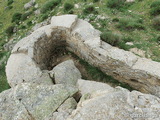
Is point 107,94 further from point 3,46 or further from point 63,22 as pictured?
point 3,46

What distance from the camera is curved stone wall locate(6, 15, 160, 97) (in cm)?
662

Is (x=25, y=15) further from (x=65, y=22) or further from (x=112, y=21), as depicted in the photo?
(x=112, y=21)

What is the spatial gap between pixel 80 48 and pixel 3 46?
784 centimetres

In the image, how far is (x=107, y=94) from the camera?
15.4 feet

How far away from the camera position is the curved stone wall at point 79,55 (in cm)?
662

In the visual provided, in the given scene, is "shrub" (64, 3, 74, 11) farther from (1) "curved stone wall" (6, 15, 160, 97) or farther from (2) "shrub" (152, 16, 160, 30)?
(2) "shrub" (152, 16, 160, 30)

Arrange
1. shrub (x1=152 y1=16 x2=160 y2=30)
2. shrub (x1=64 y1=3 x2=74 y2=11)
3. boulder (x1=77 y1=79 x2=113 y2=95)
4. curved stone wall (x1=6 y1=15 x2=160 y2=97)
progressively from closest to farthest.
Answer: boulder (x1=77 y1=79 x2=113 y2=95), curved stone wall (x1=6 y1=15 x2=160 y2=97), shrub (x1=152 y1=16 x2=160 y2=30), shrub (x1=64 y1=3 x2=74 y2=11)

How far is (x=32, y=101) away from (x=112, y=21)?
8.17 metres

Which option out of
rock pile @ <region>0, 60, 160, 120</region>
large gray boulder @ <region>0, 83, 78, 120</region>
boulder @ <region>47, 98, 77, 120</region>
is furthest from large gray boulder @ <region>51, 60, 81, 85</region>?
boulder @ <region>47, 98, 77, 120</region>

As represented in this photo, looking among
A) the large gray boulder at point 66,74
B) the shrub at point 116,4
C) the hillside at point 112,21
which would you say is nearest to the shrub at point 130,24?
the hillside at point 112,21

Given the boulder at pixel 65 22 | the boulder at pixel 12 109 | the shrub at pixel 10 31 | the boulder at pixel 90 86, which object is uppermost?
the boulder at pixel 65 22

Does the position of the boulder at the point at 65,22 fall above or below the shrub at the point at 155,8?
above

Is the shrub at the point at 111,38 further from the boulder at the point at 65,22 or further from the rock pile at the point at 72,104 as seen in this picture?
the rock pile at the point at 72,104

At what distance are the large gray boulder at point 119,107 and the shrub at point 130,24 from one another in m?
6.09
